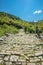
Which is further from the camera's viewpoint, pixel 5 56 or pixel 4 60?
pixel 5 56

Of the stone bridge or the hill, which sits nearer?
the stone bridge

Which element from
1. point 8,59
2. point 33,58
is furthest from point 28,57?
point 8,59

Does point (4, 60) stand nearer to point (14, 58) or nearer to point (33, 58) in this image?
point (14, 58)

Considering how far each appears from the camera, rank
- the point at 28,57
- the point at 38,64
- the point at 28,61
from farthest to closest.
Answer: the point at 28,57, the point at 28,61, the point at 38,64

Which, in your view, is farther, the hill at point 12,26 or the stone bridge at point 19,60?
the hill at point 12,26

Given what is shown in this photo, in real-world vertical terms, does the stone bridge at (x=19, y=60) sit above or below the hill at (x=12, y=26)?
below

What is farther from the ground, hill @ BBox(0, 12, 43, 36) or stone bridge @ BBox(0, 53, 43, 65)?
hill @ BBox(0, 12, 43, 36)

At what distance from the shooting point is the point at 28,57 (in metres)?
7.70

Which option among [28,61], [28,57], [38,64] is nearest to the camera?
[38,64]

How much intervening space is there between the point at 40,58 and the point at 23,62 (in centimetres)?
88

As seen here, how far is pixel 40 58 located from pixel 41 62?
61 centimetres

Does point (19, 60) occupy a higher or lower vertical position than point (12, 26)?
lower

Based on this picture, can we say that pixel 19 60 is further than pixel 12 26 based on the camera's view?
No

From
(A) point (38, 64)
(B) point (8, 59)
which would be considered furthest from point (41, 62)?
(B) point (8, 59)
